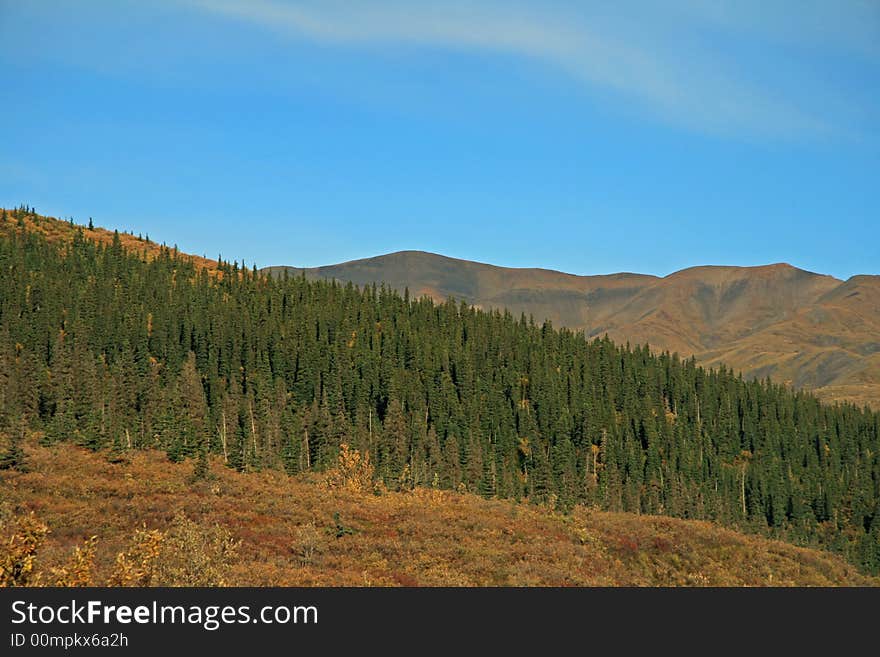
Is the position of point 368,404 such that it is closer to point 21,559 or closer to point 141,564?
point 141,564

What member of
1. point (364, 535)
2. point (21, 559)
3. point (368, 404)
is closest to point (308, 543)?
point (364, 535)

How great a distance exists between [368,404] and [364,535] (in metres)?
77.4

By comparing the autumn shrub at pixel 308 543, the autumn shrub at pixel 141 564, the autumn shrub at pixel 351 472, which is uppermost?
the autumn shrub at pixel 141 564

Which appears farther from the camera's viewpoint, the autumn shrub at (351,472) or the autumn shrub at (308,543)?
the autumn shrub at (351,472)

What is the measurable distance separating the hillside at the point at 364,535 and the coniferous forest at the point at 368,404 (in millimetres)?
15408

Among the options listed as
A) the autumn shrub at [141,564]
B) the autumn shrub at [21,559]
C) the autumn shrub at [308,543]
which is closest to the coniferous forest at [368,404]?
the autumn shrub at [308,543]

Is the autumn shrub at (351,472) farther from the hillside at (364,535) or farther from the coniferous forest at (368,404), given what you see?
the hillside at (364,535)

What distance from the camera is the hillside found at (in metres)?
66.9

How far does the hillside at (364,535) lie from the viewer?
6694 cm

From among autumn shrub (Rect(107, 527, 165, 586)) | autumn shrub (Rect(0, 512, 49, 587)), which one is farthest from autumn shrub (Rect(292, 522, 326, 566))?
autumn shrub (Rect(0, 512, 49, 587))

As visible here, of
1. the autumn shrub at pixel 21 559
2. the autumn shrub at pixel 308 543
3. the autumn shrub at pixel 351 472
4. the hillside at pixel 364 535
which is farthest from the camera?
the autumn shrub at pixel 351 472

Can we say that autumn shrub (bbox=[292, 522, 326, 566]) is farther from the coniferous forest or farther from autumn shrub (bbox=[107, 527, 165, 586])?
the coniferous forest

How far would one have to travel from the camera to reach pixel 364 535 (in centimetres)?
8181

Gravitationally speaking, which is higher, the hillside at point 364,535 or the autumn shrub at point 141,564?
the autumn shrub at point 141,564
